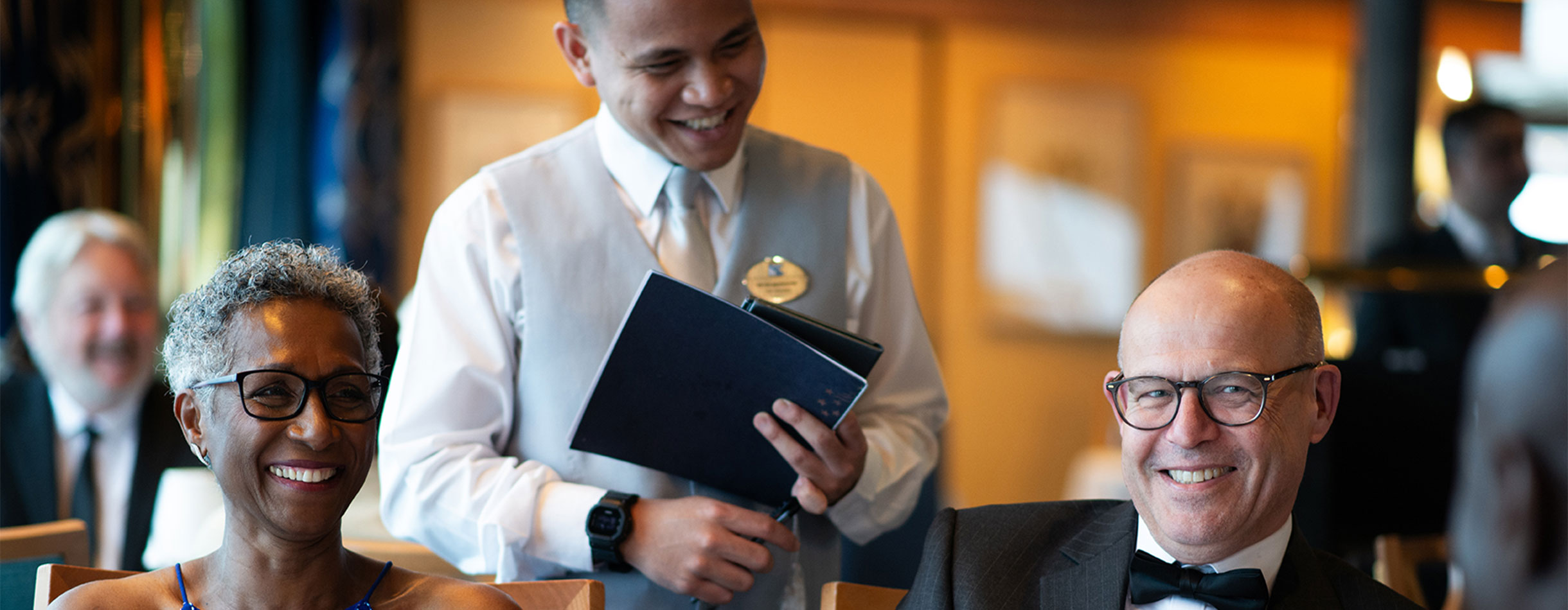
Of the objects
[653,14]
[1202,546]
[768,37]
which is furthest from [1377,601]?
[768,37]

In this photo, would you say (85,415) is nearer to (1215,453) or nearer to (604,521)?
(604,521)

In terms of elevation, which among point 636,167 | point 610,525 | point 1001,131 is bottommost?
point 610,525

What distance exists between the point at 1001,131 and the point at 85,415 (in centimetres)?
448

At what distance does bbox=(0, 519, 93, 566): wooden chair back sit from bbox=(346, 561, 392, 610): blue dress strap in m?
0.62

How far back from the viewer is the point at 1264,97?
22.2 feet

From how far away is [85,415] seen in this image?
3.00 meters

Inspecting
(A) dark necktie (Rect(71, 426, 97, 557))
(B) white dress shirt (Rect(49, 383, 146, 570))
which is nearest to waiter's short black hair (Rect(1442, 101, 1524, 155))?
(B) white dress shirt (Rect(49, 383, 146, 570))

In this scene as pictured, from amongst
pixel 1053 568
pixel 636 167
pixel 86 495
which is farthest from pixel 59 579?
pixel 86 495

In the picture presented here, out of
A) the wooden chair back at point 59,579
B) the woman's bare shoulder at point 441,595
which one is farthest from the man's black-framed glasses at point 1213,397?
the wooden chair back at point 59,579

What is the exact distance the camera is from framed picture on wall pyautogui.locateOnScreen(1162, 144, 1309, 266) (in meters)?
6.62

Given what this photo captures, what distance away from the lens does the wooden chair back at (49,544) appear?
187 centimetres

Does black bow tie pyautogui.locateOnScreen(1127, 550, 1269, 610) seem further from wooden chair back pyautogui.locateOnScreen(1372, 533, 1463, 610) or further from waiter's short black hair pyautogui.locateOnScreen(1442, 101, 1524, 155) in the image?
waiter's short black hair pyautogui.locateOnScreen(1442, 101, 1524, 155)

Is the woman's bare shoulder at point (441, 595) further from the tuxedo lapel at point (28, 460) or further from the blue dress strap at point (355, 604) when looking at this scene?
the tuxedo lapel at point (28, 460)

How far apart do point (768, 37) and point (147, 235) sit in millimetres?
2986
